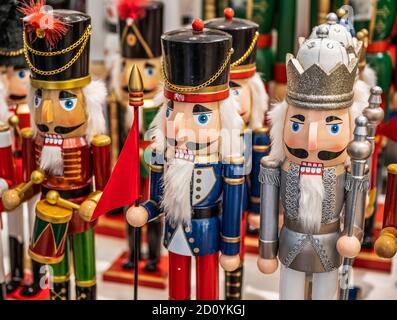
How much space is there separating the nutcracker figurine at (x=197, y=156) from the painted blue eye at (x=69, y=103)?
235 millimetres

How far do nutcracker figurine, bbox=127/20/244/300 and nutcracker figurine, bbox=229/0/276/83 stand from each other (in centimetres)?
85

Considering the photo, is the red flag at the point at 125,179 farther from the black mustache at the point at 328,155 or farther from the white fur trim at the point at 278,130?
the black mustache at the point at 328,155

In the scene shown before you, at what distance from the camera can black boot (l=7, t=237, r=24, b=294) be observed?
8.10 ft

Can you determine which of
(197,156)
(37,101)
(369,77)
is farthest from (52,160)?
(369,77)

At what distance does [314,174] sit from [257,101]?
0.48 meters

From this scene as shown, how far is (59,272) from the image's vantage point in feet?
7.07

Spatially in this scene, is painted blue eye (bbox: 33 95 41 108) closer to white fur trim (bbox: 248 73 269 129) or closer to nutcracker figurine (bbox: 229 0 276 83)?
white fur trim (bbox: 248 73 269 129)

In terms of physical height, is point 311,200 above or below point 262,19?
below

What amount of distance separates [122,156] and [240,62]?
20.1 inches

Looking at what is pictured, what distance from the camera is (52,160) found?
1.99 meters

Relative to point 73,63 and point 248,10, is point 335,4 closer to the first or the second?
point 248,10

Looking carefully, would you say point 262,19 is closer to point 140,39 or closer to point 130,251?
point 140,39

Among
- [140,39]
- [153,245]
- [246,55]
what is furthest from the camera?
[153,245]
